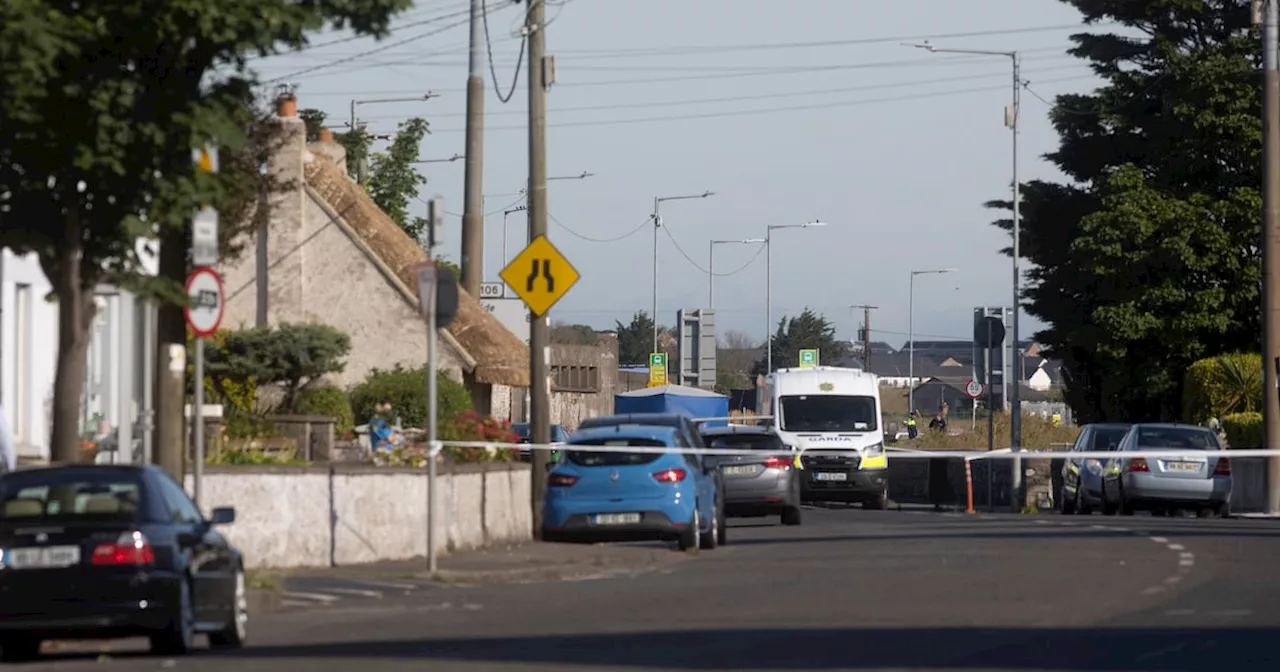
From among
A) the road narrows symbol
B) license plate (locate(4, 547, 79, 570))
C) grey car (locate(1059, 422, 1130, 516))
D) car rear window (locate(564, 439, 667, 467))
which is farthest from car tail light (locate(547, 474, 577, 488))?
grey car (locate(1059, 422, 1130, 516))

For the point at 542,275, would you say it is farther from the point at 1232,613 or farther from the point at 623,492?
the point at 1232,613

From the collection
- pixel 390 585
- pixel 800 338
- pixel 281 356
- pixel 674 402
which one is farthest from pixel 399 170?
pixel 800 338

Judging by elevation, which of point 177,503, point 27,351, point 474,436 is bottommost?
point 177,503

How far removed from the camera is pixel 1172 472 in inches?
1373

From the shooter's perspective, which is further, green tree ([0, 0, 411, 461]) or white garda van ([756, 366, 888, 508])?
white garda van ([756, 366, 888, 508])

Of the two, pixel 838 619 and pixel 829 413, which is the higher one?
pixel 829 413

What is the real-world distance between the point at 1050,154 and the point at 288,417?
3046 cm

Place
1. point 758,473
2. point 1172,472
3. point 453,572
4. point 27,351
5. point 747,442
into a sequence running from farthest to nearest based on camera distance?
point 1172,472 < point 747,442 < point 758,473 < point 27,351 < point 453,572

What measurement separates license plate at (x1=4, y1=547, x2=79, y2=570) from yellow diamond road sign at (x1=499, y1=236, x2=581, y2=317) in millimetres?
12844

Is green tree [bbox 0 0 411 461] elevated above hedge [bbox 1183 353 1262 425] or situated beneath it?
elevated above

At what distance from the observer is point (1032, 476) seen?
52406mm

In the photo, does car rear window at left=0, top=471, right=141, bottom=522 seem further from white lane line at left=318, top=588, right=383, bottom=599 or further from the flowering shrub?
the flowering shrub

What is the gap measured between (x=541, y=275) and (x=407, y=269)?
53.3ft

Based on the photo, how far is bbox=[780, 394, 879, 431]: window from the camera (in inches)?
1649
